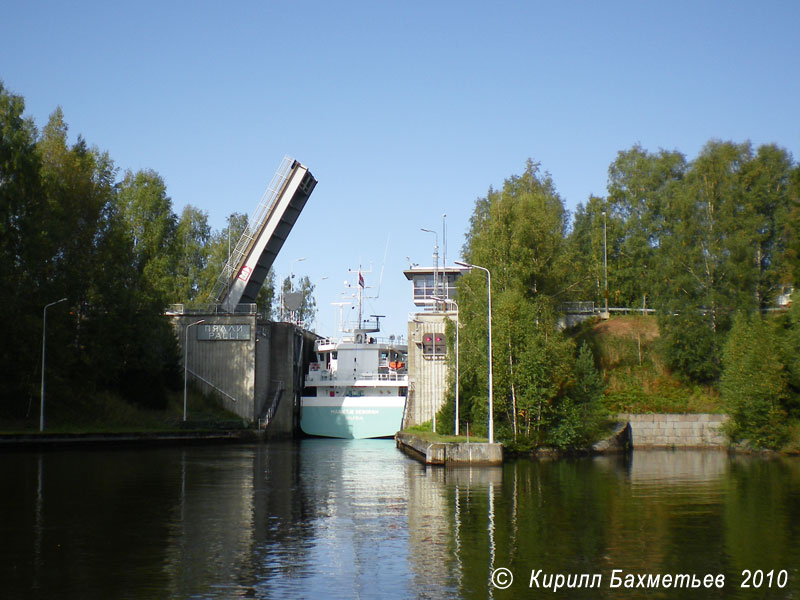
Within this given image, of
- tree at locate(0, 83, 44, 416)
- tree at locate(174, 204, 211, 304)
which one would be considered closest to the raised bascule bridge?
tree at locate(0, 83, 44, 416)

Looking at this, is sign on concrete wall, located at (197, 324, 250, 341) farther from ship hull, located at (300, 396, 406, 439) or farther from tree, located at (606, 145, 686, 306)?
tree, located at (606, 145, 686, 306)

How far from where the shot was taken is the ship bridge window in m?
42.8

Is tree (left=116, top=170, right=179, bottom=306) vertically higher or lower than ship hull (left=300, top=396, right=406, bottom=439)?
higher

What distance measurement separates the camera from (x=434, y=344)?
42719mm

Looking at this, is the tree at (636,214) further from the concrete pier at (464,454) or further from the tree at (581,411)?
the concrete pier at (464,454)

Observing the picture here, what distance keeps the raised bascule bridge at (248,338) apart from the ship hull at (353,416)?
179 centimetres

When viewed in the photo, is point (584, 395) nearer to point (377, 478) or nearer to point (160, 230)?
point (377, 478)

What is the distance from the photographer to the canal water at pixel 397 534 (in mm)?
9281

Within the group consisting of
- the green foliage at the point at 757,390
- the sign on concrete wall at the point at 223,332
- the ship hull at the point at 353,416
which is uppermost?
the sign on concrete wall at the point at 223,332

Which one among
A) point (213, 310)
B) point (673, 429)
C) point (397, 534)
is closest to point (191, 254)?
point (213, 310)

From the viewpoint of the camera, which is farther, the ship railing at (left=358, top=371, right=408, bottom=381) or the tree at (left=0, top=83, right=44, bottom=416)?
the ship railing at (left=358, top=371, right=408, bottom=381)

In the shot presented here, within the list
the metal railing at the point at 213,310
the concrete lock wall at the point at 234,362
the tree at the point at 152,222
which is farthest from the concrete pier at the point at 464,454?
the tree at the point at 152,222

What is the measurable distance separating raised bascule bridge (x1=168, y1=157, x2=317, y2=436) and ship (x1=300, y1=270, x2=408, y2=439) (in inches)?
78.5

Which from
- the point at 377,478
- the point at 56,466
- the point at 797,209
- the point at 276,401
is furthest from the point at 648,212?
the point at 56,466
